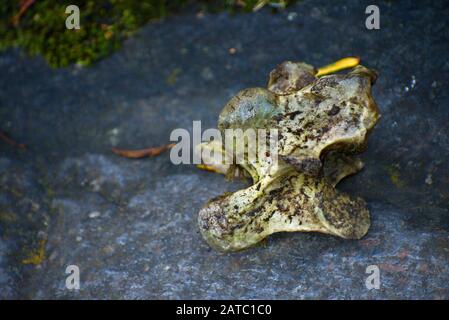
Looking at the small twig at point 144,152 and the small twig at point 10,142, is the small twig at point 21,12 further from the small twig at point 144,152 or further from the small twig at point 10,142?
the small twig at point 144,152

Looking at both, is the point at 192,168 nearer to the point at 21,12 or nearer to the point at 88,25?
the point at 88,25

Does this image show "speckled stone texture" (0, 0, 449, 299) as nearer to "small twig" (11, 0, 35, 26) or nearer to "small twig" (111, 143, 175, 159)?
"small twig" (111, 143, 175, 159)

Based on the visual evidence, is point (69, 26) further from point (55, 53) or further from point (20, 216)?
point (20, 216)

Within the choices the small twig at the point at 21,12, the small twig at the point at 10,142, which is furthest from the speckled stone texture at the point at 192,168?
the small twig at the point at 21,12

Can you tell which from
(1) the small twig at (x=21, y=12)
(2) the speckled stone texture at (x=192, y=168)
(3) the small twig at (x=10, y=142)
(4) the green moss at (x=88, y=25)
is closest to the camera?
(2) the speckled stone texture at (x=192, y=168)

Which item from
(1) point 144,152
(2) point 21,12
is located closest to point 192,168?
(1) point 144,152

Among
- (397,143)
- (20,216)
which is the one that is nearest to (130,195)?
(20,216)

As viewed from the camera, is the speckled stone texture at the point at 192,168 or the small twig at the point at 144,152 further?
the small twig at the point at 144,152
